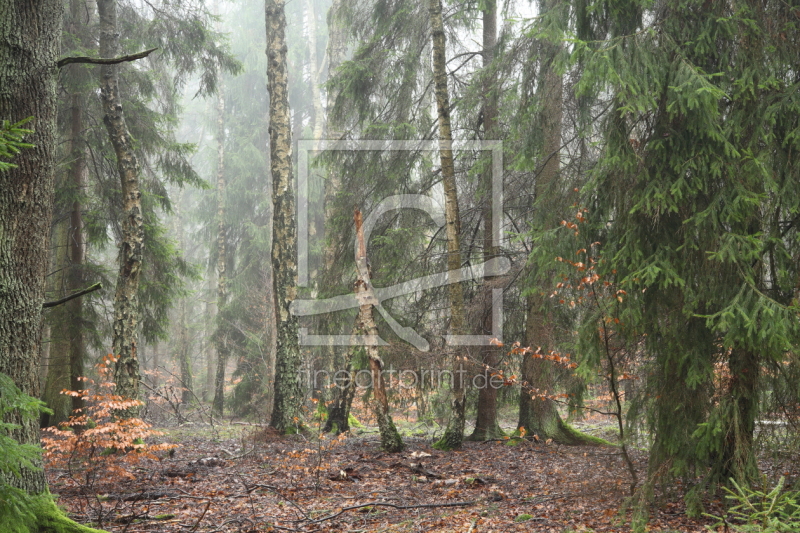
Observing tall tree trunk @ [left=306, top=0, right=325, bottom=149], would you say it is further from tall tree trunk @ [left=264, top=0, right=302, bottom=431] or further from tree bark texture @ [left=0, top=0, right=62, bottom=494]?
tree bark texture @ [left=0, top=0, right=62, bottom=494]

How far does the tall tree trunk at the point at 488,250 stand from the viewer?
9.73 meters

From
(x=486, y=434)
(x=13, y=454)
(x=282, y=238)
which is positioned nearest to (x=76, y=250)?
(x=282, y=238)

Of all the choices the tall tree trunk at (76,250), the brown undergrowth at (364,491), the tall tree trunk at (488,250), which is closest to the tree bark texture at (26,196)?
the brown undergrowth at (364,491)

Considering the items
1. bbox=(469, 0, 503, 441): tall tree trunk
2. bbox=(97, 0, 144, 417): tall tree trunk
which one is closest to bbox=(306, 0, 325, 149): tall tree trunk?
bbox=(469, 0, 503, 441): tall tree trunk

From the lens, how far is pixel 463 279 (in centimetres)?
1026

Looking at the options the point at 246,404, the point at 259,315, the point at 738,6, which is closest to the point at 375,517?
the point at 738,6

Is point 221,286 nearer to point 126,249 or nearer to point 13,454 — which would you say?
point 126,249

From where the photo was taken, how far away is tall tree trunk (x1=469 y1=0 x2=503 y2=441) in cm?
973

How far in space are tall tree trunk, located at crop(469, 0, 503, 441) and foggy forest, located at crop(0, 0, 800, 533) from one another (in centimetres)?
5

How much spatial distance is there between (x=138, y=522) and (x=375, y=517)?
7.67 feet

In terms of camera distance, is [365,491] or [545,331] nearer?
[365,491]

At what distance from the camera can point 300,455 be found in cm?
832

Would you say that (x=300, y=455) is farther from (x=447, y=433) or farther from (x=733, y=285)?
(x=733, y=285)

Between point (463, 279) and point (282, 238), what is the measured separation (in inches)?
135
